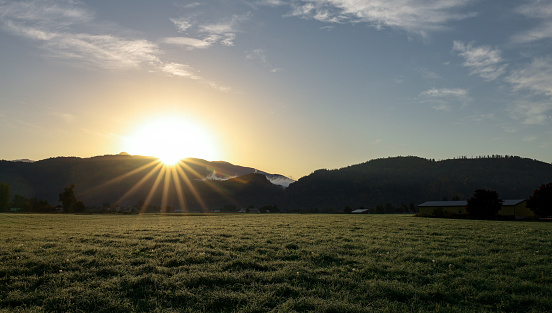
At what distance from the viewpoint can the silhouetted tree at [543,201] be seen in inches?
2557

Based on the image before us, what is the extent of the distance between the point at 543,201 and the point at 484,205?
1021cm

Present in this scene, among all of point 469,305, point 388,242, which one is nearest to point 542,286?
point 469,305

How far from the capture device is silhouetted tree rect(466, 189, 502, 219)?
70.2m

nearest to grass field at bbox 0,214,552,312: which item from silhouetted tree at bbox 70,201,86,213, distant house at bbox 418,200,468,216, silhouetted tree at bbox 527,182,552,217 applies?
silhouetted tree at bbox 527,182,552,217

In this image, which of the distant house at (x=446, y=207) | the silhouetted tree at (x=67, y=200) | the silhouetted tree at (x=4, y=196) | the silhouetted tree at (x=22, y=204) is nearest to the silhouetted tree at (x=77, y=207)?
the silhouetted tree at (x=67, y=200)

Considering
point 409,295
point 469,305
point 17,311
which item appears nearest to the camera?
point 17,311

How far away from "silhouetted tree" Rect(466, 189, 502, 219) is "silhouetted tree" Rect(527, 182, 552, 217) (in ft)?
19.9

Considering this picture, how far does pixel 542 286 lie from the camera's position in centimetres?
1116

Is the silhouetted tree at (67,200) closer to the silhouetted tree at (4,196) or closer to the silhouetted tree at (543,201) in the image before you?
the silhouetted tree at (4,196)

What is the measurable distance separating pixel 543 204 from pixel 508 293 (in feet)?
238

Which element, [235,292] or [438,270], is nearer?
[235,292]

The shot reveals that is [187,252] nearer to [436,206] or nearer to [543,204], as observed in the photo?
[543,204]

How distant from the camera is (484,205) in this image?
7069 cm

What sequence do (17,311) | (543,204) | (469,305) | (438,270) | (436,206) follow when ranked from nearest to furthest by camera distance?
(17,311) < (469,305) < (438,270) < (543,204) < (436,206)
